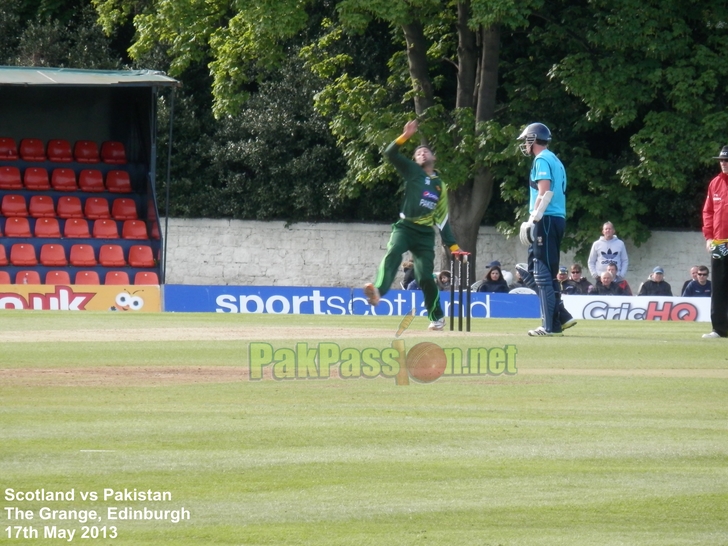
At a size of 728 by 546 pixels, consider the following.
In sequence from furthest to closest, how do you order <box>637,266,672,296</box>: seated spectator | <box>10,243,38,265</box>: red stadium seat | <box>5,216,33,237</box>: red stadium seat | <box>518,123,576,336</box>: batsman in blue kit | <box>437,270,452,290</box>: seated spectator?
<box>5,216,33,237</box>: red stadium seat < <box>10,243,38,265</box>: red stadium seat < <box>637,266,672,296</box>: seated spectator < <box>437,270,452,290</box>: seated spectator < <box>518,123,576,336</box>: batsman in blue kit

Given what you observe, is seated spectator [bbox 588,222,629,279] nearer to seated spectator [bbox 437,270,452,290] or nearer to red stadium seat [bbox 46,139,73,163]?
seated spectator [bbox 437,270,452,290]

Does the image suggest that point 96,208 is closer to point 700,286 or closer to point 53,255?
point 53,255

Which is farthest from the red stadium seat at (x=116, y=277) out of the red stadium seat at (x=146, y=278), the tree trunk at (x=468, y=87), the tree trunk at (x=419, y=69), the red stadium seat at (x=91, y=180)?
the tree trunk at (x=419, y=69)

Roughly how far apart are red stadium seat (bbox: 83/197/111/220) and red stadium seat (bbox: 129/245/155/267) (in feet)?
5.34

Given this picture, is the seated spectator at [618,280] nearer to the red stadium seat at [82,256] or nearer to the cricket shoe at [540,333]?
the cricket shoe at [540,333]

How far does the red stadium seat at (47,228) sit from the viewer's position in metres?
26.3

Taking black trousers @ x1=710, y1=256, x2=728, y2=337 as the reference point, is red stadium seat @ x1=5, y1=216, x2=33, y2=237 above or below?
above

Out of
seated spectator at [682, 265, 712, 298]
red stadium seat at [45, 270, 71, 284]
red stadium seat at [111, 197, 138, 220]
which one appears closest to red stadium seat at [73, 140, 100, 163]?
red stadium seat at [111, 197, 138, 220]

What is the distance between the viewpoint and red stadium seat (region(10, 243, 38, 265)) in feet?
81.9

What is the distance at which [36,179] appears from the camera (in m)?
28.0

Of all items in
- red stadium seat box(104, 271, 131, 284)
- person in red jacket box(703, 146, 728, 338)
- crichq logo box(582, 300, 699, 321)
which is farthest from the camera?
red stadium seat box(104, 271, 131, 284)

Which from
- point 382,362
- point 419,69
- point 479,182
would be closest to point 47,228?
point 419,69

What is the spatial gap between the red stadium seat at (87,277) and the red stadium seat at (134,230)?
Answer: 7.47 ft

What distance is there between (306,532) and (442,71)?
2608cm
